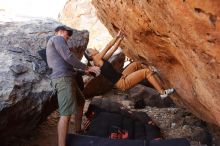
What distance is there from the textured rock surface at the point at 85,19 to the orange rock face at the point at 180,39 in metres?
6.97

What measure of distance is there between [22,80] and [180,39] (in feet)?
9.55

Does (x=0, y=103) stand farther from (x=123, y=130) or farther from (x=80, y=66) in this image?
(x=123, y=130)

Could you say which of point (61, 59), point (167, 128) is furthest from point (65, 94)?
point (167, 128)

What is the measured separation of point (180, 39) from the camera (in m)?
4.91

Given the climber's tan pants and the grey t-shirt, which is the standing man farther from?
the climber's tan pants

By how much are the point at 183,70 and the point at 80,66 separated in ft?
5.84

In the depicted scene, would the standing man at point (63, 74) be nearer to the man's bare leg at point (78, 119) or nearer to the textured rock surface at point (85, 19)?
the man's bare leg at point (78, 119)

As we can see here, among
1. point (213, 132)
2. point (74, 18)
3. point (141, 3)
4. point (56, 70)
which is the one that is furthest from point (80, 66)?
point (74, 18)

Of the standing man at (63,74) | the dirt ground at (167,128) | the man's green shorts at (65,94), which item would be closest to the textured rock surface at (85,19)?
the dirt ground at (167,128)

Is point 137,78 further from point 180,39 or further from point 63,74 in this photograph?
point 180,39

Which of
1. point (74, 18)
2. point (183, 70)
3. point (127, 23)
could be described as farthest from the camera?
point (74, 18)

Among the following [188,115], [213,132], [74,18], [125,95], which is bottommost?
[213,132]

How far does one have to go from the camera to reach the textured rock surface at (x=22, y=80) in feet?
19.7

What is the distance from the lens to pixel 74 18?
16.2m
